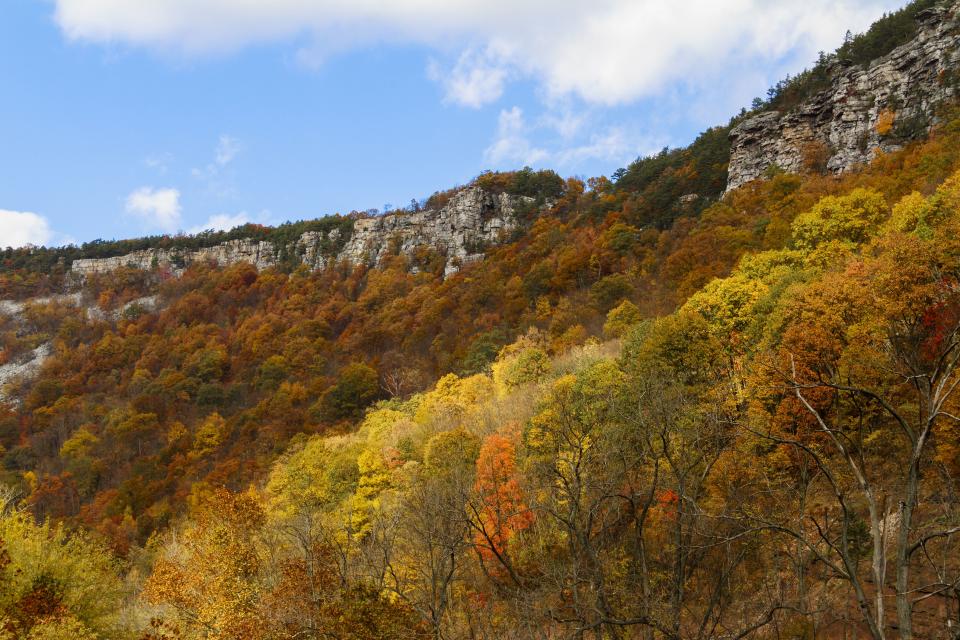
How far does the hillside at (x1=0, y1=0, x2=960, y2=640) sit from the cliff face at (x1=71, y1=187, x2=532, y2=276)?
74 centimetres

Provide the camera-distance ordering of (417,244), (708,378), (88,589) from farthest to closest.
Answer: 1. (417,244)
2. (708,378)
3. (88,589)

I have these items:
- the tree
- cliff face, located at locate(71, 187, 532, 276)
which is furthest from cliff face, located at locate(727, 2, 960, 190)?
the tree

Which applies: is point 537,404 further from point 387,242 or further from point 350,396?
point 387,242

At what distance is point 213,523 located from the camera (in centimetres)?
2495

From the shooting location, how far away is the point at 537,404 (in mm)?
30875

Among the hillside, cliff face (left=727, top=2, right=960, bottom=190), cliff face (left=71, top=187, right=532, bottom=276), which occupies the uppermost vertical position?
cliff face (left=71, top=187, right=532, bottom=276)

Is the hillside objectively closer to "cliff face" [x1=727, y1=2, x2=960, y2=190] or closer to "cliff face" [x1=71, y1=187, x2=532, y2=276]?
"cliff face" [x1=727, y1=2, x2=960, y2=190]

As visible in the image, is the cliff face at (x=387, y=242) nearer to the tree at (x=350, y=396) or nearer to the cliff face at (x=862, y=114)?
the tree at (x=350, y=396)

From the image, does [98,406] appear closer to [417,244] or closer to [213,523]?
[417,244]

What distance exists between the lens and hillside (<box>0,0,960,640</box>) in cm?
1434

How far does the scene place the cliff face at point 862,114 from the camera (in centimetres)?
5662

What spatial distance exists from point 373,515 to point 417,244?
86354mm

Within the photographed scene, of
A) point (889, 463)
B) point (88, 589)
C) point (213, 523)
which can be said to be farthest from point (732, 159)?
point (88, 589)

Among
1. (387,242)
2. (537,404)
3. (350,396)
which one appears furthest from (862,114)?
(387,242)
